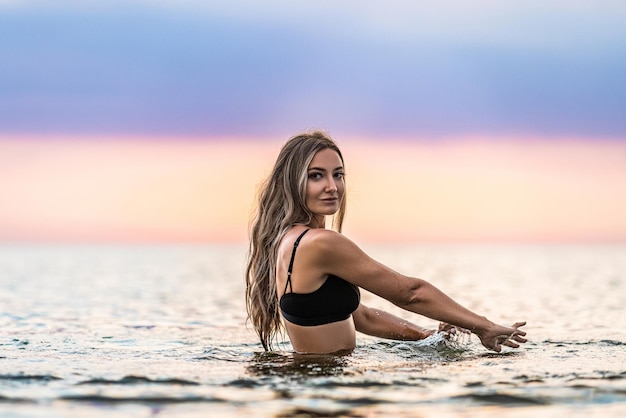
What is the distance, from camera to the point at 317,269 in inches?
283

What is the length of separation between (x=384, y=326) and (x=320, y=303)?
61.8 inches

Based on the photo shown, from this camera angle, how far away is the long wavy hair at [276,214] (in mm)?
7637

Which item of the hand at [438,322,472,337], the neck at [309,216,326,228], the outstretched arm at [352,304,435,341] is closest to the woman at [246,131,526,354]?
the neck at [309,216,326,228]

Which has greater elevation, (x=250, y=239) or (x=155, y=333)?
(x=250, y=239)

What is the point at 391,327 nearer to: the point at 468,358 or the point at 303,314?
the point at 468,358

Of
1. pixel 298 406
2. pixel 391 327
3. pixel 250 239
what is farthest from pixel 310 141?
pixel 298 406

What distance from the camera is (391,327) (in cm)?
867

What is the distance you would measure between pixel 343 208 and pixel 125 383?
8.54 feet

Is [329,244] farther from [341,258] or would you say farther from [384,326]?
[384,326]

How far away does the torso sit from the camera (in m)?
7.22

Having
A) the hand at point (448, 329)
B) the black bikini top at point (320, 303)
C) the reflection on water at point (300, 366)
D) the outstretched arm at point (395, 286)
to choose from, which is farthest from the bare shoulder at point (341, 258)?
the hand at point (448, 329)

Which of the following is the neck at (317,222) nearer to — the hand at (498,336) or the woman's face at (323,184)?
the woman's face at (323,184)

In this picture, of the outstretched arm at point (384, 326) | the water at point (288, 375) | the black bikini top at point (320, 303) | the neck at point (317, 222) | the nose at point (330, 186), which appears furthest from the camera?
the outstretched arm at point (384, 326)

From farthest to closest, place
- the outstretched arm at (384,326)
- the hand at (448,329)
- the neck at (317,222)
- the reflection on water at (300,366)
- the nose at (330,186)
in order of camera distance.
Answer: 1. the outstretched arm at (384,326)
2. the hand at (448,329)
3. the neck at (317,222)
4. the nose at (330,186)
5. the reflection on water at (300,366)
